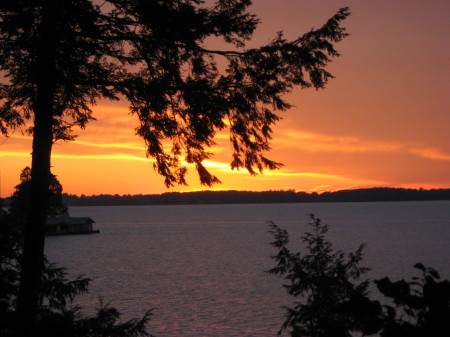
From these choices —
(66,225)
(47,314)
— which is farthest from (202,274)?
(66,225)

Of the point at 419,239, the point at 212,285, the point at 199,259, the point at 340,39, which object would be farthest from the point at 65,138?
the point at 419,239

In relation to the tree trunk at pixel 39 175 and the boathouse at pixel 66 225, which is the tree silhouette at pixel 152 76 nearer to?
the tree trunk at pixel 39 175

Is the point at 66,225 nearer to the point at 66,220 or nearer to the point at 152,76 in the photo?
the point at 66,220

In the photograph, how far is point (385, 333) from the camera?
3.00 m

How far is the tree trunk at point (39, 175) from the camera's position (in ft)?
29.1

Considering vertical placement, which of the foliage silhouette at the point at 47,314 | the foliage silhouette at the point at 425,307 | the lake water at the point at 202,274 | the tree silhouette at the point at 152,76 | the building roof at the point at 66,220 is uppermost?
the tree silhouette at the point at 152,76

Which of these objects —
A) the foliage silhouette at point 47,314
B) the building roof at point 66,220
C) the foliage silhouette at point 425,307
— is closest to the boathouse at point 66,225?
the building roof at point 66,220

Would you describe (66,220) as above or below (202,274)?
above

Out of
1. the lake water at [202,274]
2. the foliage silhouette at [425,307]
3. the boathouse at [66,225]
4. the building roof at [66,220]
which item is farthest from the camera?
the building roof at [66,220]

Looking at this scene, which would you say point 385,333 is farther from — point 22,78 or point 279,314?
point 279,314

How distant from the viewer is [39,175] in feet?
30.3

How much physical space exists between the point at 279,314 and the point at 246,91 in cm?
3759

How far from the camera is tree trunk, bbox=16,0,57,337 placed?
8.86 m

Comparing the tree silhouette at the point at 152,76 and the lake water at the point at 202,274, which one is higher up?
the tree silhouette at the point at 152,76
